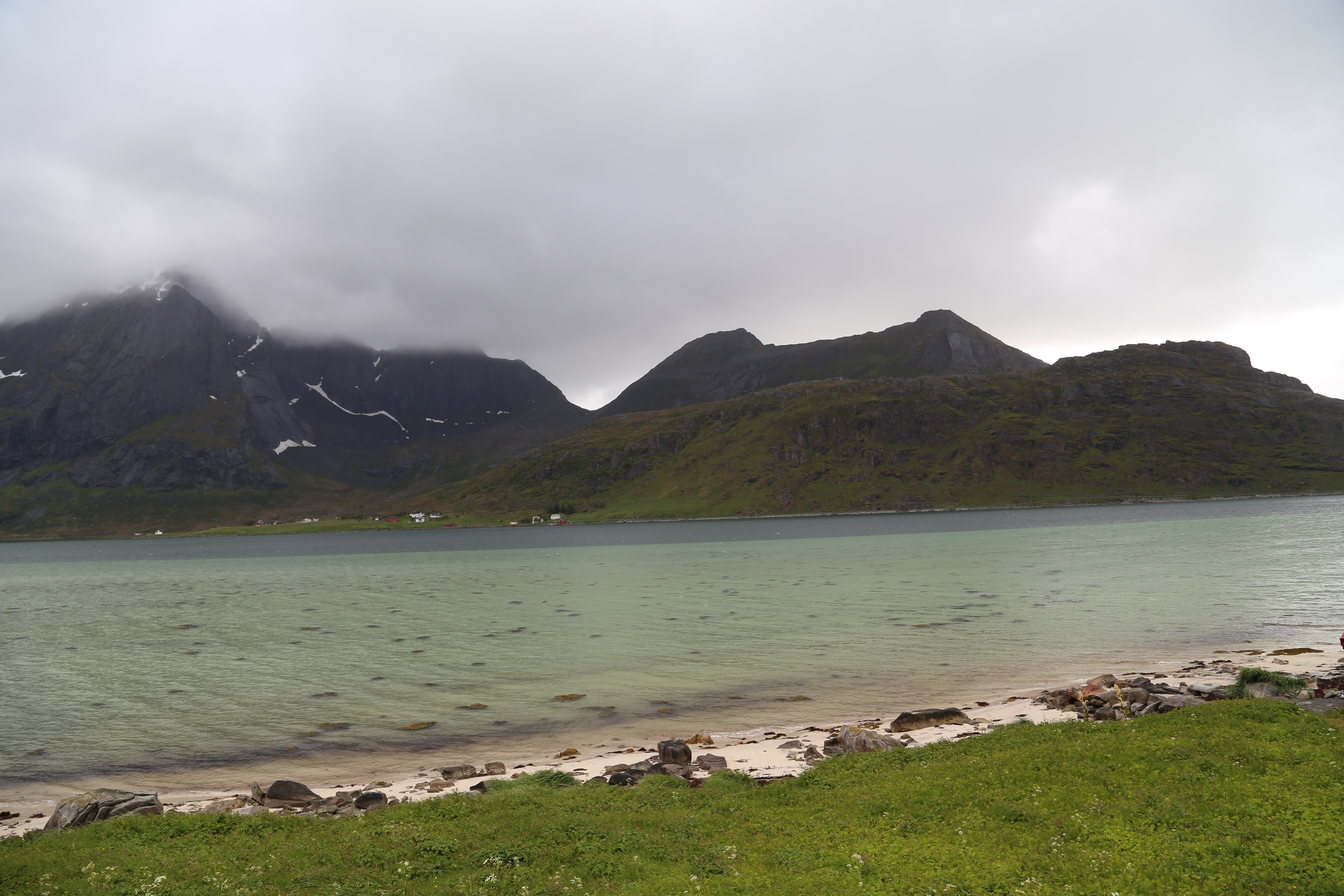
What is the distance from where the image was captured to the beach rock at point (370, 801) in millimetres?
21812

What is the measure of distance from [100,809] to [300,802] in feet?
17.5

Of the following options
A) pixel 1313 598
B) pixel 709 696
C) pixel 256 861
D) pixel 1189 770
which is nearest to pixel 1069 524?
pixel 1313 598

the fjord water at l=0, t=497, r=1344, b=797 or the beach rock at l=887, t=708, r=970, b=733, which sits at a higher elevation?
the beach rock at l=887, t=708, r=970, b=733

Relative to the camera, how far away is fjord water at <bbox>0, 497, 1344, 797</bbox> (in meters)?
32.9

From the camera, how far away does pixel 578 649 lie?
5194 cm

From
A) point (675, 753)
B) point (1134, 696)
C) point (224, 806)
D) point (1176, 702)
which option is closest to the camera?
point (224, 806)

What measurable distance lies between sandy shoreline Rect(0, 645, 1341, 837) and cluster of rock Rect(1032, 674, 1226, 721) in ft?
2.54

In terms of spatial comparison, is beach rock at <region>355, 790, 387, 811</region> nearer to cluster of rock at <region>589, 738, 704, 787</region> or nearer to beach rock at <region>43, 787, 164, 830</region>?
beach rock at <region>43, 787, 164, 830</region>

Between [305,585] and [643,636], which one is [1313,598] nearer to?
[643,636]

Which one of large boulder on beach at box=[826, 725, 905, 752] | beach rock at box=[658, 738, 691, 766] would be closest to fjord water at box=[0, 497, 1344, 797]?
beach rock at box=[658, 738, 691, 766]

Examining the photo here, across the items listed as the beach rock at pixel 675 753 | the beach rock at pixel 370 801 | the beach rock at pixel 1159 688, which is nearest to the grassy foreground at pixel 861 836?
the beach rock at pixel 370 801

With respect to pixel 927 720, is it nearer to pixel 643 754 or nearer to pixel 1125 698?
pixel 1125 698

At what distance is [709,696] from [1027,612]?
34775 mm

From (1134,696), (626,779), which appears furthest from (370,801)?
(1134,696)
